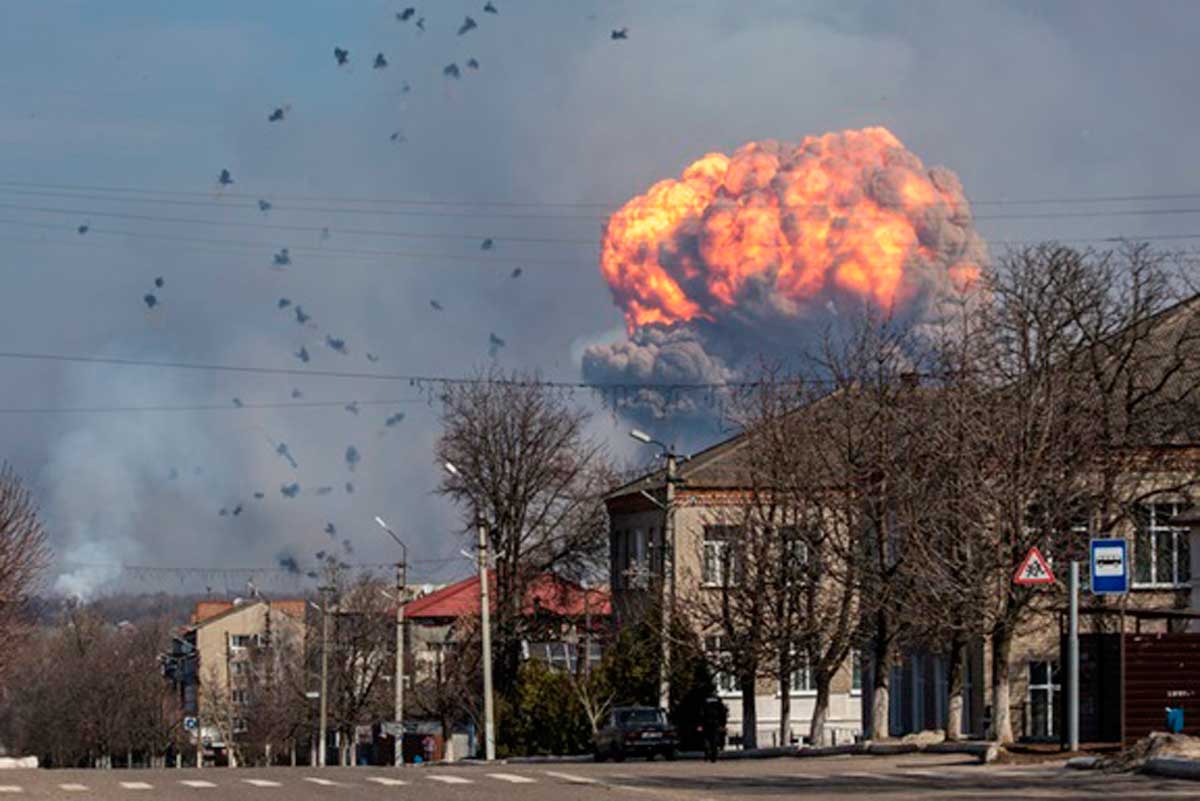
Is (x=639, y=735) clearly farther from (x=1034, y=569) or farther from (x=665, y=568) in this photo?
(x=1034, y=569)

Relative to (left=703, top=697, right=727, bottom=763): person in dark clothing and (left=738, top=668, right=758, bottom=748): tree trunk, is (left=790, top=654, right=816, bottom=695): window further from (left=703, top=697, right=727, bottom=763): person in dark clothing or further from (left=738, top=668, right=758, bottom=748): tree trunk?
(left=703, top=697, right=727, bottom=763): person in dark clothing

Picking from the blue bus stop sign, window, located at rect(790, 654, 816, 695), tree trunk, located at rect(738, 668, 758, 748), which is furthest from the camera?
window, located at rect(790, 654, 816, 695)

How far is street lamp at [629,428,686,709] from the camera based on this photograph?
58281 mm

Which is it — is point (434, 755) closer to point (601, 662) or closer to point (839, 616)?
point (601, 662)

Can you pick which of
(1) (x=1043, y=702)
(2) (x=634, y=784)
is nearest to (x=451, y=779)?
(2) (x=634, y=784)

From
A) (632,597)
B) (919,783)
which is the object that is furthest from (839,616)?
(919,783)

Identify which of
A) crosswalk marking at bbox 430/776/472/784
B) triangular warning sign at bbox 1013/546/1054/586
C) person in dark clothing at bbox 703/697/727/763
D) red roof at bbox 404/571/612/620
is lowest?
person in dark clothing at bbox 703/697/727/763

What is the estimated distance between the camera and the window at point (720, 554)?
65500 millimetres

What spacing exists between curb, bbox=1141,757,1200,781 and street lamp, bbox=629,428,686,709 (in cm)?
2668

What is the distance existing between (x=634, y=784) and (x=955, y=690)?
69.7 ft

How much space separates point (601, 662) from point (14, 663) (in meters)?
23.3

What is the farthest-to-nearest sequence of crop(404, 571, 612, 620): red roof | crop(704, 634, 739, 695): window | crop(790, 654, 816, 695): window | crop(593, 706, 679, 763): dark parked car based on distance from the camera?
1. crop(404, 571, 612, 620): red roof
2. crop(790, 654, 816, 695): window
3. crop(704, 634, 739, 695): window
4. crop(593, 706, 679, 763): dark parked car

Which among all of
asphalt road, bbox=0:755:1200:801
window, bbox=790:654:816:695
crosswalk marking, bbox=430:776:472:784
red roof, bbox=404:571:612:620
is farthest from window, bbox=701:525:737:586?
crosswalk marking, bbox=430:776:472:784

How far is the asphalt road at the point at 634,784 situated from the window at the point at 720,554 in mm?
23752
